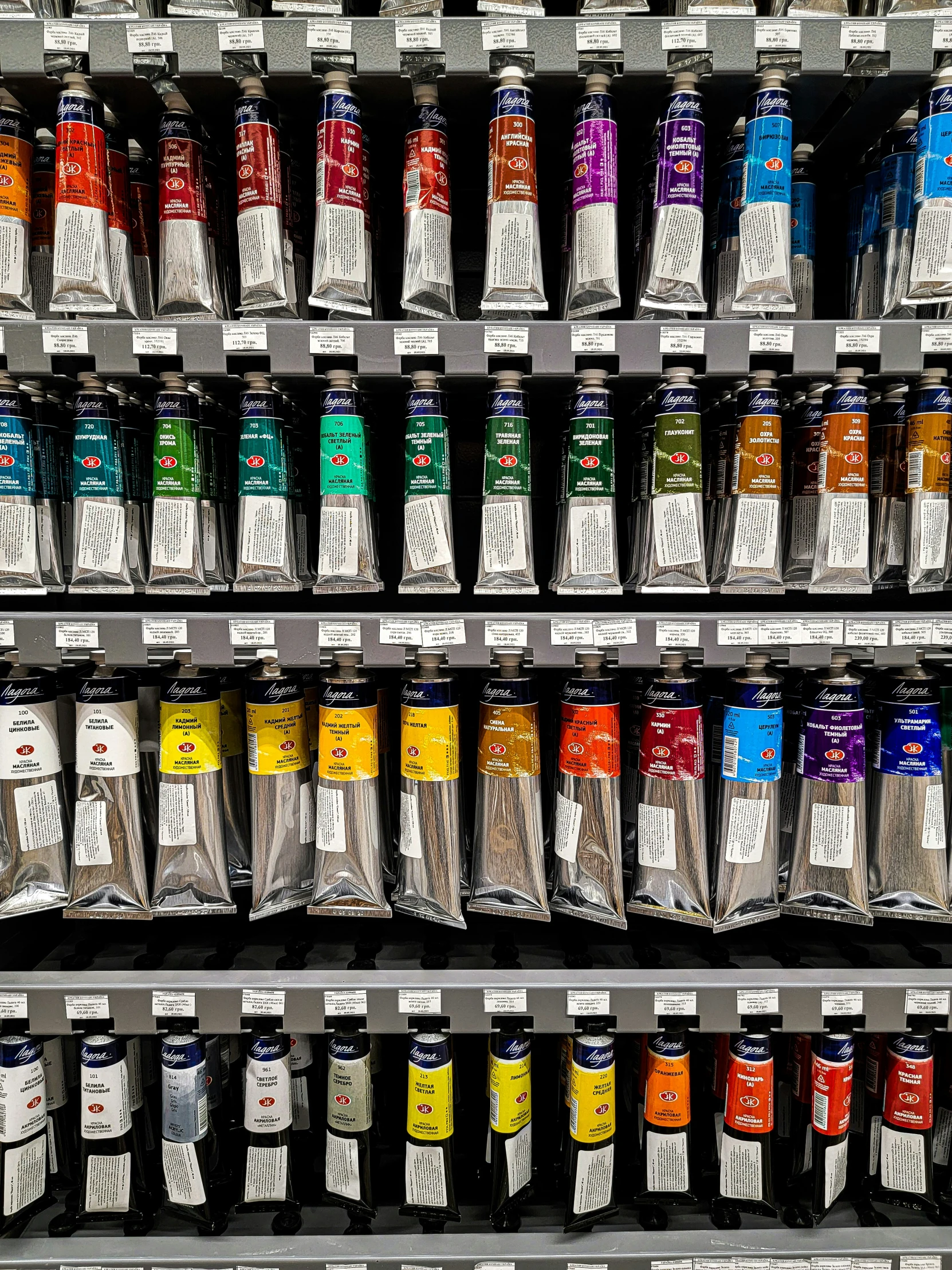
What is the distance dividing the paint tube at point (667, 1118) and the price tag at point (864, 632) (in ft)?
2.54

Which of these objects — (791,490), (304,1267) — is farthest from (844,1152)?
(791,490)

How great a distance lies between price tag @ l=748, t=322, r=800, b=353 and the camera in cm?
124

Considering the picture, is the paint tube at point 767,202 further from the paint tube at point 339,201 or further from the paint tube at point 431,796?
the paint tube at point 431,796

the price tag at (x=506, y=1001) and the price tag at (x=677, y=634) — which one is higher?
the price tag at (x=677, y=634)

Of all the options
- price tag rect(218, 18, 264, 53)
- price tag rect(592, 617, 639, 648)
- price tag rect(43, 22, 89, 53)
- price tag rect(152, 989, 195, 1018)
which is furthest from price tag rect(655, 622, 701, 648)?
price tag rect(43, 22, 89, 53)

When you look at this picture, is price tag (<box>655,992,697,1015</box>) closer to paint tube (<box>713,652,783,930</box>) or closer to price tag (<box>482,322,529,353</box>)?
paint tube (<box>713,652,783,930</box>)

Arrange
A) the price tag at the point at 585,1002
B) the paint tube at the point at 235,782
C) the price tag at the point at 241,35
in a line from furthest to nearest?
the paint tube at the point at 235,782 < the price tag at the point at 585,1002 < the price tag at the point at 241,35

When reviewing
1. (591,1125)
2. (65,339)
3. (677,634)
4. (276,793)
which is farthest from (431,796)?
(65,339)

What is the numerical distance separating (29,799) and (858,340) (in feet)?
5.62

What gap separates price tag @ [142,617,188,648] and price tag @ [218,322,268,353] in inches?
19.3

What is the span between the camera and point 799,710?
4.59 feet

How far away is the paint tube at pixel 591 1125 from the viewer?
4.17 ft

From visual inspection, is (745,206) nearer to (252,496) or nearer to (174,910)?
(252,496)

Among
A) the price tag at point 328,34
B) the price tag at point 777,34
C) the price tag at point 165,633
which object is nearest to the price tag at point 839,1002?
the price tag at point 165,633
